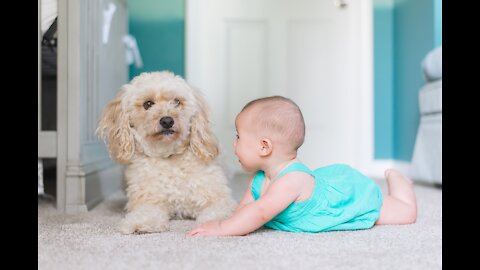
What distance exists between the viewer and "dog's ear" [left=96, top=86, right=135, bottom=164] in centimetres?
199

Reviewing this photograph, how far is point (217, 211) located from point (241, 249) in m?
0.49

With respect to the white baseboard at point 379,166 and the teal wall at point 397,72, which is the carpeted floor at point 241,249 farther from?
the white baseboard at point 379,166

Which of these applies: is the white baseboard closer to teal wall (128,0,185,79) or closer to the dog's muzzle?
teal wall (128,0,185,79)

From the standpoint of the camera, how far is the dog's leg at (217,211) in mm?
1798

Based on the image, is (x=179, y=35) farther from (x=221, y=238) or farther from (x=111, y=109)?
(x=221, y=238)

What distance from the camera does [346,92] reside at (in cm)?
458

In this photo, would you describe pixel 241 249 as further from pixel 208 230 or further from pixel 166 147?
pixel 166 147

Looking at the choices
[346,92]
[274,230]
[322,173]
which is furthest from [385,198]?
Answer: [346,92]

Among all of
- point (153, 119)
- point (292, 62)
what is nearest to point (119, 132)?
point (153, 119)

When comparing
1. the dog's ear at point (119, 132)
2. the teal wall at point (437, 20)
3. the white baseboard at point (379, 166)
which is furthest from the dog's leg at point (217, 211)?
the white baseboard at point (379, 166)

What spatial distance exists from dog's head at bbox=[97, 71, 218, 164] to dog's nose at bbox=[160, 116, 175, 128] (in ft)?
0.09

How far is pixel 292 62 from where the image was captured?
4.57m

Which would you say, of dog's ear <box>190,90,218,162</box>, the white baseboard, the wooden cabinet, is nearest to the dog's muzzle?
dog's ear <box>190,90,218,162</box>
